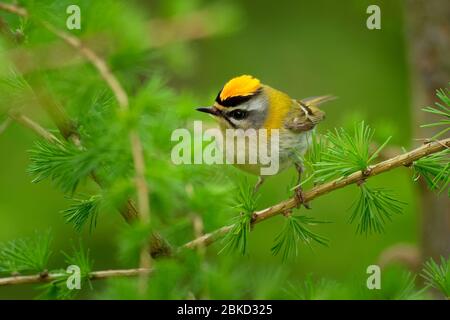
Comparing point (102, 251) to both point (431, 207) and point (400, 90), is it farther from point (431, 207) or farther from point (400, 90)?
point (400, 90)

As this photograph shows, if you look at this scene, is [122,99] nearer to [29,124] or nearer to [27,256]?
[29,124]

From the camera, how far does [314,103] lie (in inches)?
134

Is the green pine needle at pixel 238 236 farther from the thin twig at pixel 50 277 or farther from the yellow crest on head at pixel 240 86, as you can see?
the yellow crest on head at pixel 240 86

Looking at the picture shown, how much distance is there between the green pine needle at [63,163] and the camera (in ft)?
4.78

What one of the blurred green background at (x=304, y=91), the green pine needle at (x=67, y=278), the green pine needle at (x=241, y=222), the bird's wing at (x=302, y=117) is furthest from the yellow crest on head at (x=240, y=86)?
the green pine needle at (x=67, y=278)

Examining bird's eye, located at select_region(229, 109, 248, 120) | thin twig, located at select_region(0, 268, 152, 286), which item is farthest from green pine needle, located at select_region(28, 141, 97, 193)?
bird's eye, located at select_region(229, 109, 248, 120)

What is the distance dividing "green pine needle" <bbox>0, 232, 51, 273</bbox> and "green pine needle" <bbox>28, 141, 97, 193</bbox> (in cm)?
17

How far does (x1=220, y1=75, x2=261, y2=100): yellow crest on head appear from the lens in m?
2.52

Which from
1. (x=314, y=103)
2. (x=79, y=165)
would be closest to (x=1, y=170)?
(x=314, y=103)

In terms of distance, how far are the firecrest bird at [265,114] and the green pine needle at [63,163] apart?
0.84m

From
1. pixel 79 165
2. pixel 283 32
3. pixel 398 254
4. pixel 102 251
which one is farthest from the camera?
pixel 283 32

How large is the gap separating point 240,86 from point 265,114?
332mm

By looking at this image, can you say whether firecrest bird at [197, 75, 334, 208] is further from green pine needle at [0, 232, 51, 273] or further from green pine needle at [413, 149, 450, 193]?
green pine needle at [0, 232, 51, 273]

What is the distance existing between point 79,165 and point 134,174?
15 centimetres
